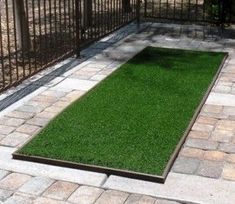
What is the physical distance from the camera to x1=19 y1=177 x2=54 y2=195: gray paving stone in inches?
164

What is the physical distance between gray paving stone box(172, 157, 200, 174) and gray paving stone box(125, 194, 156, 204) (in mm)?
518

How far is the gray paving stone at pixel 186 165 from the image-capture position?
4.51 metres

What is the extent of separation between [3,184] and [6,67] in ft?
11.8

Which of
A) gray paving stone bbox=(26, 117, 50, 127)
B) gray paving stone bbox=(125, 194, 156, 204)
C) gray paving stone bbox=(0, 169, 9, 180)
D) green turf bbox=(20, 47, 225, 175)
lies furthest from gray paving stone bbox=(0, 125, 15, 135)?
gray paving stone bbox=(125, 194, 156, 204)

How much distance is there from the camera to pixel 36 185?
4.27 m

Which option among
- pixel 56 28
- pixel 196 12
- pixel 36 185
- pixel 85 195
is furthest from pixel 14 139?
pixel 196 12

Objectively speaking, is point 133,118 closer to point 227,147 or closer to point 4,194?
point 227,147

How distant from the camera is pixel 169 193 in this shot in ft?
13.6

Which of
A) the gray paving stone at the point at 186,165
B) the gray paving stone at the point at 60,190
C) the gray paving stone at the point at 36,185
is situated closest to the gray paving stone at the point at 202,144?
the gray paving stone at the point at 186,165

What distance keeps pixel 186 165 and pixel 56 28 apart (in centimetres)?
505

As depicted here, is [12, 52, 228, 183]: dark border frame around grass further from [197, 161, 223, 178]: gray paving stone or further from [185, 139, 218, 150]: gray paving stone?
[197, 161, 223, 178]: gray paving stone

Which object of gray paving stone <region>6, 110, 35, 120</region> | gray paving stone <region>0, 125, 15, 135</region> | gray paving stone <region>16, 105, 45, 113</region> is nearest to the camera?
gray paving stone <region>0, 125, 15, 135</region>

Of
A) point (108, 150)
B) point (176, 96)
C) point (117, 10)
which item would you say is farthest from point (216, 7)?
point (108, 150)

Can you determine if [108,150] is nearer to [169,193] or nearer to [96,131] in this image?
[96,131]
